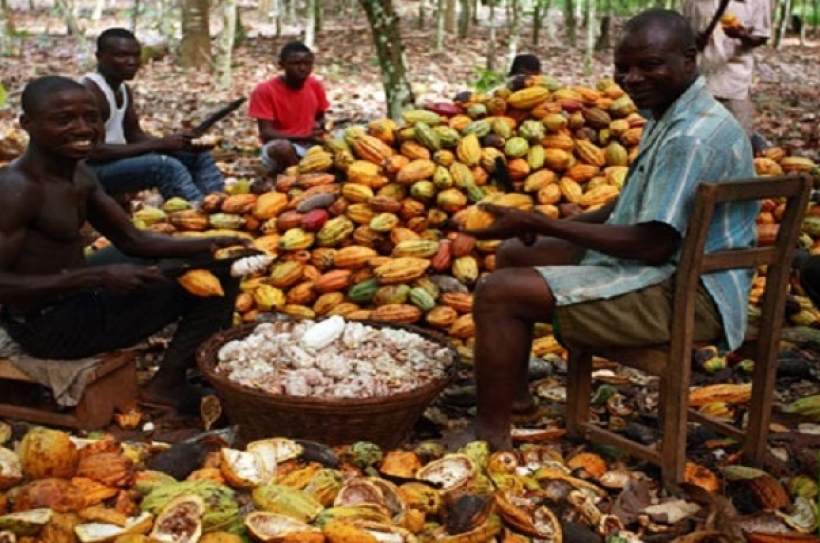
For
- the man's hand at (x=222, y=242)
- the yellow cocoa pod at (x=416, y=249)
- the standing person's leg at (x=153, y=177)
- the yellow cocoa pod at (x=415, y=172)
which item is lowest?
the yellow cocoa pod at (x=416, y=249)

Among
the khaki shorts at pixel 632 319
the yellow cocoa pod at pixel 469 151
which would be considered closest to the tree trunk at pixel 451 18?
the yellow cocoa pod at pixel 469 151

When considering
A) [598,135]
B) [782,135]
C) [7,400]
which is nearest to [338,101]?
[782,135]

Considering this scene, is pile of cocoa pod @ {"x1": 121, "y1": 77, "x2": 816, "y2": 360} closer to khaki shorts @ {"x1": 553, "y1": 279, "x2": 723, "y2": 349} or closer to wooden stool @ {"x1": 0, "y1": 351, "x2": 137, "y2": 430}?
wooden stool @ {"x1": 0, "y1": 351, "x2": 137, "y2": 430}

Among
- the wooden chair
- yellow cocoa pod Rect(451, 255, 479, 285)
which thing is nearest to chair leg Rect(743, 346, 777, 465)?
the wooden chair

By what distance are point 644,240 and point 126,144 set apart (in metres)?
3.94

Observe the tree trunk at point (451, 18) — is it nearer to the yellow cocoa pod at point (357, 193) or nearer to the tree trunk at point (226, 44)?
the tree trunk at point (226, 44)

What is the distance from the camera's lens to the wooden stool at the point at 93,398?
3.61 metres

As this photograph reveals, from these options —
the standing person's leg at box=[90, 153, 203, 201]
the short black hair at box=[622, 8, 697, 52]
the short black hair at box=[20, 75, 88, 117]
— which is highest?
the short black hair at box=[622, 8, 697, 52]

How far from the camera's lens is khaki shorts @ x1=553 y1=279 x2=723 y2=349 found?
2982mm

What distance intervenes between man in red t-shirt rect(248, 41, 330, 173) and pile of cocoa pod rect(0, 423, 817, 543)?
12.9ft

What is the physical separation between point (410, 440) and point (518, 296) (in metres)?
0.87

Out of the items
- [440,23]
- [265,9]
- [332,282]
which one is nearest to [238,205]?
[332,282]

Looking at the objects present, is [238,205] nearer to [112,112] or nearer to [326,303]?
[326,303]

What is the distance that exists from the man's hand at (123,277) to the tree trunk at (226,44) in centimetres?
764
